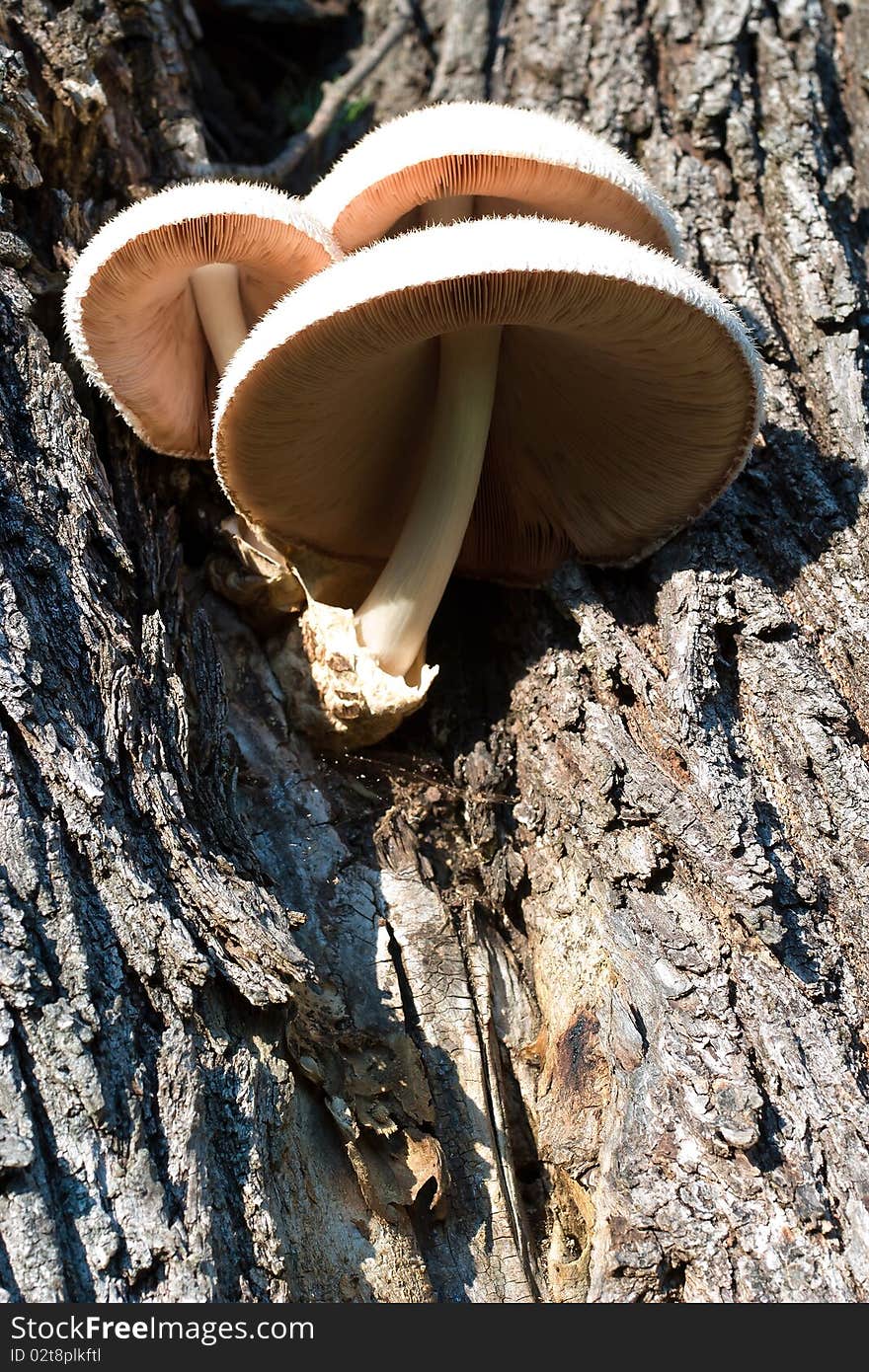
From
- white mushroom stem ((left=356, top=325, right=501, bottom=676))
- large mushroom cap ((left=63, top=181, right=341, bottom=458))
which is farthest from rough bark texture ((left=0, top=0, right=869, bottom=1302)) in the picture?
white mushroom stem ((left=356, top=325, right=501, bottom=676))

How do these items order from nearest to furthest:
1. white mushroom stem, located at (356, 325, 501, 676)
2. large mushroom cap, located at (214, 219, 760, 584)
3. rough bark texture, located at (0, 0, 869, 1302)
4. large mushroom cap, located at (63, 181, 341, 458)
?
rough bark texture, located at (0, 0, 869, 1302)
large mushroom cap, located at (214, 219, 760, 584)
large mushroom cap, located at (63, 181, 341, 458)
white mushroom stem, located at (356, 325, 501, 676)

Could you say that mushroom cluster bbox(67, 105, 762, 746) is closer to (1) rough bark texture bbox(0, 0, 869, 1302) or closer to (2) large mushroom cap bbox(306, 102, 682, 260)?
(2) large mushroom cap bbox(306, 102, 682, 260)

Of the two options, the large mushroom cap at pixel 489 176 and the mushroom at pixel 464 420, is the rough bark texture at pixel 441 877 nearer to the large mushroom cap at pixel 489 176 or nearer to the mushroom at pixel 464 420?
the mushroom at pixel 464 420

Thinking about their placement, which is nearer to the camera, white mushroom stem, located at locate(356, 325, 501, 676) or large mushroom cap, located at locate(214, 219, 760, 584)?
large mushroom cap, located at locate(214, 219, 760, 584)

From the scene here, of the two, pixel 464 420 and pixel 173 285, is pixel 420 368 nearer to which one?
A: pixel 464 420

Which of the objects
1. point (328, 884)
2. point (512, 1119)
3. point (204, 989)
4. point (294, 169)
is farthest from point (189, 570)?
point (294, 169)

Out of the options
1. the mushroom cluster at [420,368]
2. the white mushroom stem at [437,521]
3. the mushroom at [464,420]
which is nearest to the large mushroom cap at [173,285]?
the mushroom cluster at [420,368]

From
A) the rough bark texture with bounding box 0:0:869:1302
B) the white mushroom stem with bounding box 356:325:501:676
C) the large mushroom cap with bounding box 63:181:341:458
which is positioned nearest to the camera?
the rough bark texture with bounding box 0:0:869:1302
